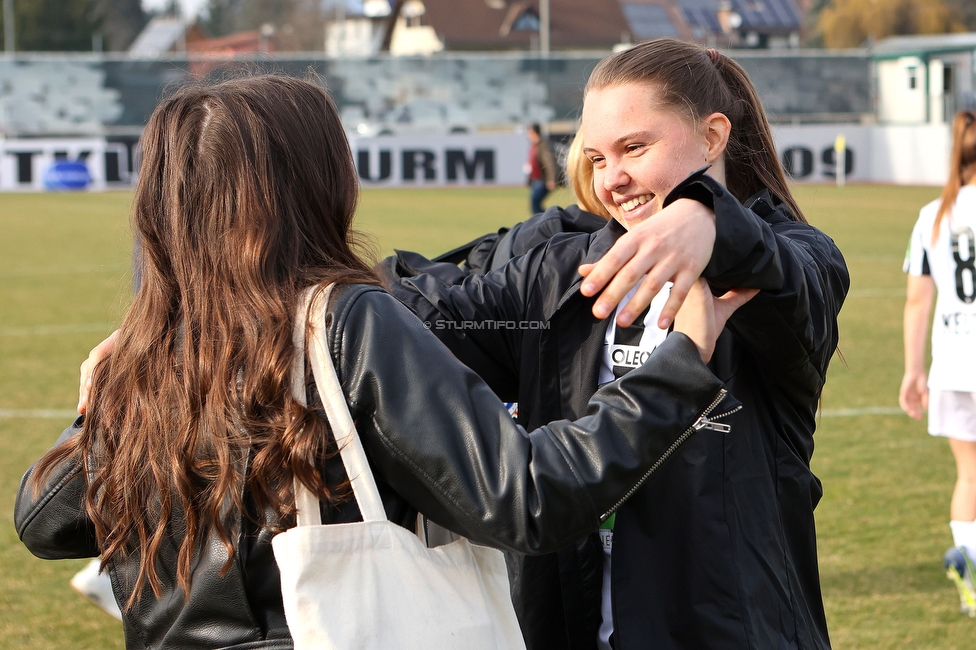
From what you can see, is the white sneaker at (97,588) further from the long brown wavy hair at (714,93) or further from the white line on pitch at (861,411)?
the white line on pitch at (861,411)

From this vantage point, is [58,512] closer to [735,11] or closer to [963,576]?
[963,576]

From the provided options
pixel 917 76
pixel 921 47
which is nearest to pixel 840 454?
pixel 917 76

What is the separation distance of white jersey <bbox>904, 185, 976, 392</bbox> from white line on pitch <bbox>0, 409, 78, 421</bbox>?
19.2 feet

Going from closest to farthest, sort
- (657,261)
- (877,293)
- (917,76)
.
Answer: (657,261), (877,293), (917,76)

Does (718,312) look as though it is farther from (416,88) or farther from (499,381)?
(416,88)

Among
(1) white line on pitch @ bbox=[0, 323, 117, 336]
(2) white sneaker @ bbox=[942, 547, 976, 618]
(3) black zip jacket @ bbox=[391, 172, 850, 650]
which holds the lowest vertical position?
(2) white sneaker @ bbox=[942, 547, 976, 618]

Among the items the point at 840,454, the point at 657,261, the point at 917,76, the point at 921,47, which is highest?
the point at 921,47

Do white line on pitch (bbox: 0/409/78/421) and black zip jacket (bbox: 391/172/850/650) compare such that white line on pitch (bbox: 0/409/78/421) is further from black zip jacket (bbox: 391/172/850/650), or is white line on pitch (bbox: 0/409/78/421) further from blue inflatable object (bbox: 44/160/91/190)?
blue inflatable object (bbox: 44/160/91/190)

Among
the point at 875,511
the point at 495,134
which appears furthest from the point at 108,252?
the point at 495,134

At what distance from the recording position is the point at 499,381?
2316 millimetres

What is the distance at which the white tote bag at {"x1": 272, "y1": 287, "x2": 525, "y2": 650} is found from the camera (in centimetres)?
148

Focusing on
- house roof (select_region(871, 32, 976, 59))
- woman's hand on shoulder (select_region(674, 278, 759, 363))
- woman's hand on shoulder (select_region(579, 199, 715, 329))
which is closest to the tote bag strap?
woman's hand on shoulder (select_region(579, 199, 715, 329))

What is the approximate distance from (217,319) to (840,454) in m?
5.98

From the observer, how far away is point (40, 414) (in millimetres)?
7902
